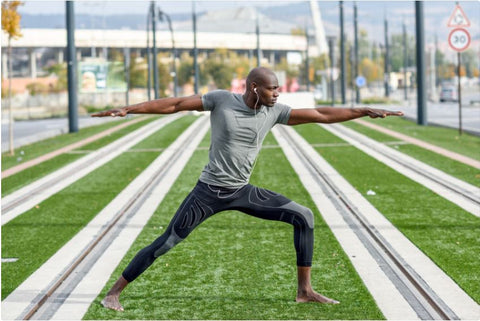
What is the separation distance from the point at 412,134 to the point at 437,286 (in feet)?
69.7

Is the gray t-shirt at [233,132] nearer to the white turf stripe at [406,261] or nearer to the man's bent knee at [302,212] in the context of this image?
the man's bent knee at [302,212]

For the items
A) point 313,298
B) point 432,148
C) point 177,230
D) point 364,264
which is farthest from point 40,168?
point 313,298

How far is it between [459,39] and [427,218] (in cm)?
1448

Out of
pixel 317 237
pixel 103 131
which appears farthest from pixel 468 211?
pixel 103 131

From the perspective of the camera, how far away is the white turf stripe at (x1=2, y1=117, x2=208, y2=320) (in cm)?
739

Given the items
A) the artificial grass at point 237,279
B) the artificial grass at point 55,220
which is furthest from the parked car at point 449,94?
the artificial grass at point 237,279

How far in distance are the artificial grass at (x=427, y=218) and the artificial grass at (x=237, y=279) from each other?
927 mm

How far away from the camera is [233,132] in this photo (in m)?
6.68

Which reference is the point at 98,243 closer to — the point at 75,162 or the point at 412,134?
the point at 75,162

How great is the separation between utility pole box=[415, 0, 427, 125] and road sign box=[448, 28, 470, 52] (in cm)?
875

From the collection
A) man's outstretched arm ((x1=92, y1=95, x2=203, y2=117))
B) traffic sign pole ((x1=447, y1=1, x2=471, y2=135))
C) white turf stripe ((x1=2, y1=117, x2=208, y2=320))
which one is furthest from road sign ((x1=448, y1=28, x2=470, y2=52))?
man's outstretched arm ((x1=92, y1=95, x2=203, y2=117))

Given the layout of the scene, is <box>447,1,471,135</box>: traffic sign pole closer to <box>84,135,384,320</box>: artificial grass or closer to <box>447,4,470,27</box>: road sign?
<box>447,4,470,27</box>: road sign

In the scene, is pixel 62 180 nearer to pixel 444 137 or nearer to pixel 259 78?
pixel 259 78

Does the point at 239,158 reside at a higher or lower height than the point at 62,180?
higher
